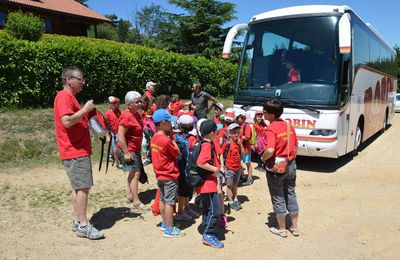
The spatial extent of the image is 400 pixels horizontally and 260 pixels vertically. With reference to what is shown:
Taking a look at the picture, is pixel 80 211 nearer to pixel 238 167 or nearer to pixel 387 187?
pixel 238 167

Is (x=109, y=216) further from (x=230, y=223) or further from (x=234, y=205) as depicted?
(x=234, y=205)

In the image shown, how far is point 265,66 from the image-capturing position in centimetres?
841

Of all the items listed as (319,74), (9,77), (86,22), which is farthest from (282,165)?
(86,22)

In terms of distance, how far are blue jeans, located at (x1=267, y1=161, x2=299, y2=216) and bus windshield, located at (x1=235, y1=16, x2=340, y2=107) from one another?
339 centimetres

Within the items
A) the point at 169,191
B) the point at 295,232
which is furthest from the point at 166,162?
the point at 295,232

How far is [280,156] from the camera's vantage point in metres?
4.36

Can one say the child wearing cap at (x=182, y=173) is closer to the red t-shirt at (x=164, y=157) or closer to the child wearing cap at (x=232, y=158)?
the red t-shirt at (x=164, y=157)

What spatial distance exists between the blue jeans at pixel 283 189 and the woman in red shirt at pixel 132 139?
76.8 inches

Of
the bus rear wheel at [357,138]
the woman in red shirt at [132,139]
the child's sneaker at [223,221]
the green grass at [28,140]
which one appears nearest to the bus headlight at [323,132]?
the bus rear wheel at [357,138]

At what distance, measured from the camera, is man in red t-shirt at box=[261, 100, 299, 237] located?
435 cm

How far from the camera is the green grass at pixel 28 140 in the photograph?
8.12 metres

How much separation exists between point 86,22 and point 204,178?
2660 centimetres

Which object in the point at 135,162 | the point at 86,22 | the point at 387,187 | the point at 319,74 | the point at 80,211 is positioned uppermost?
the point at 86,22

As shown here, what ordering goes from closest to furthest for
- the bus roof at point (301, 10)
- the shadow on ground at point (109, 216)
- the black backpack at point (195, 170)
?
the black backpack at point (195, 170) < the shadow on ground at point (109, 216) < the bus roof at point (301, 10)
